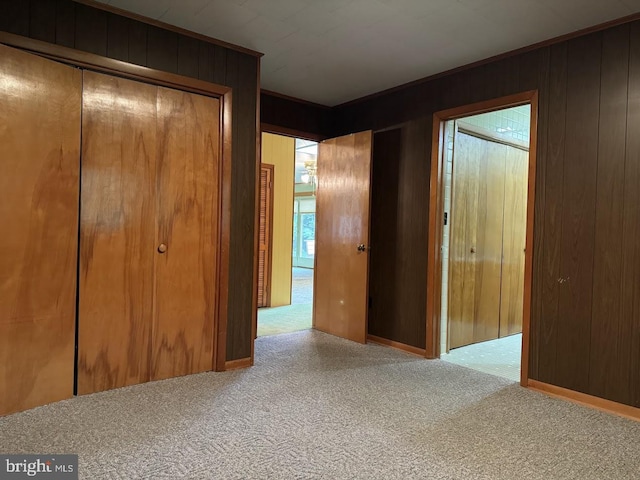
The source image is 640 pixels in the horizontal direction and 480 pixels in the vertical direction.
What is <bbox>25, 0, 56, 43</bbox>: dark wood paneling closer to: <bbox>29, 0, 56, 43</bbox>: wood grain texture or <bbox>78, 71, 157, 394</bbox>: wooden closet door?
<bbox>29, 0, 56, 43</bbox>: wood grain texture

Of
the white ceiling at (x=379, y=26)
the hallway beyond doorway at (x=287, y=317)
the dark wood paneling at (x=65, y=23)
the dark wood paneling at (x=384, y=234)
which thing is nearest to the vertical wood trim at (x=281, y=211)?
the hallway beyond doorway at (x=287, y=317)

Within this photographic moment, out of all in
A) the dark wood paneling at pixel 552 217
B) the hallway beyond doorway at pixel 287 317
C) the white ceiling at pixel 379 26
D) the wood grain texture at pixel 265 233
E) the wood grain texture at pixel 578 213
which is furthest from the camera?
the wood grain texture at pixel 265 233

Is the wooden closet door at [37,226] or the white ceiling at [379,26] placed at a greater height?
the white ceiling at [379,26]

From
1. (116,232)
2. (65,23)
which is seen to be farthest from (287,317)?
(65,23)

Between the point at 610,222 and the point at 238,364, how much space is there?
2659 millimetres

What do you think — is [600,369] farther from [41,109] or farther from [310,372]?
[41,109]

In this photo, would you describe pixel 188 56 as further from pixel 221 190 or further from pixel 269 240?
pixel 269 240

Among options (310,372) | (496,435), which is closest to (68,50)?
(310,372)

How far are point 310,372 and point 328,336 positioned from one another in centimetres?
113

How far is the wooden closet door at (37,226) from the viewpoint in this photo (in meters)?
2.28

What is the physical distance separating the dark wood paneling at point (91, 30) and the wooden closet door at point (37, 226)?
0.18 meters

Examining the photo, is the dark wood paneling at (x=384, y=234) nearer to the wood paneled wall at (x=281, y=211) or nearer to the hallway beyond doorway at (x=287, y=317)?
the hallway beyond doorway at (x=287, y=317)

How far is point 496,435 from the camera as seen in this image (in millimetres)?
2264

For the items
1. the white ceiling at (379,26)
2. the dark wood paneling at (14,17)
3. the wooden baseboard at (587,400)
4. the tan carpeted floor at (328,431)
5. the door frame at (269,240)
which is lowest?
the tan carpeted floor at (328,431)
